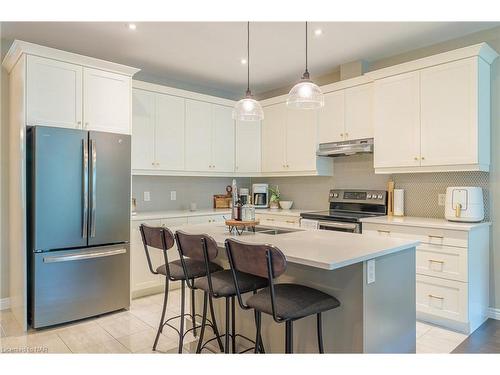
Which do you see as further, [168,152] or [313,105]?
[168,152]

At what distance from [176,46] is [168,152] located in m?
1.24

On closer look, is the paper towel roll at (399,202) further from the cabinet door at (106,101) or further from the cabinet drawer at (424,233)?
the cabinet door at (106,101)

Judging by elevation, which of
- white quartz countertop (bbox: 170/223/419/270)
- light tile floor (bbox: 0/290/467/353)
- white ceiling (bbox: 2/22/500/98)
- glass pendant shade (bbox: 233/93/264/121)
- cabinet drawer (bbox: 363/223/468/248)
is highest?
white ceiling (bbox: 2/22/500/98)

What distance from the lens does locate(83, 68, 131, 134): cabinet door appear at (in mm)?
3293

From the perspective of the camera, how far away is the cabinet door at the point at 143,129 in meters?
4.05

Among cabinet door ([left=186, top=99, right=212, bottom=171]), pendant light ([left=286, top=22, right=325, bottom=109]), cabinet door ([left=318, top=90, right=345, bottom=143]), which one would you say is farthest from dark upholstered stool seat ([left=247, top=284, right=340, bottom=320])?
cabinet door ([left=186, top=99, right=212, bottom=171])

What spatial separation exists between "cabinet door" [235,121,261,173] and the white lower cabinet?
7.90 feet

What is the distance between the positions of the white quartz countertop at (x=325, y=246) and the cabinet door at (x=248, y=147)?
2.47m

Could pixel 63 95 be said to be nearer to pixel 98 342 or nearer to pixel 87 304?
pixel 87 304

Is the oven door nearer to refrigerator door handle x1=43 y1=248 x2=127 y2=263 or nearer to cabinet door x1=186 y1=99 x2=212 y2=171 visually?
cabinet door x1=186 y1=99 x2=212 y2=171

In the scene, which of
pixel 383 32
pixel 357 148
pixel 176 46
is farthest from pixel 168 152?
pixel 383 32

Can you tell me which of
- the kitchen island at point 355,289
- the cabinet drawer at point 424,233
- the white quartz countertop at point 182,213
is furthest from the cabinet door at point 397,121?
the kitchen island at point 355,289
